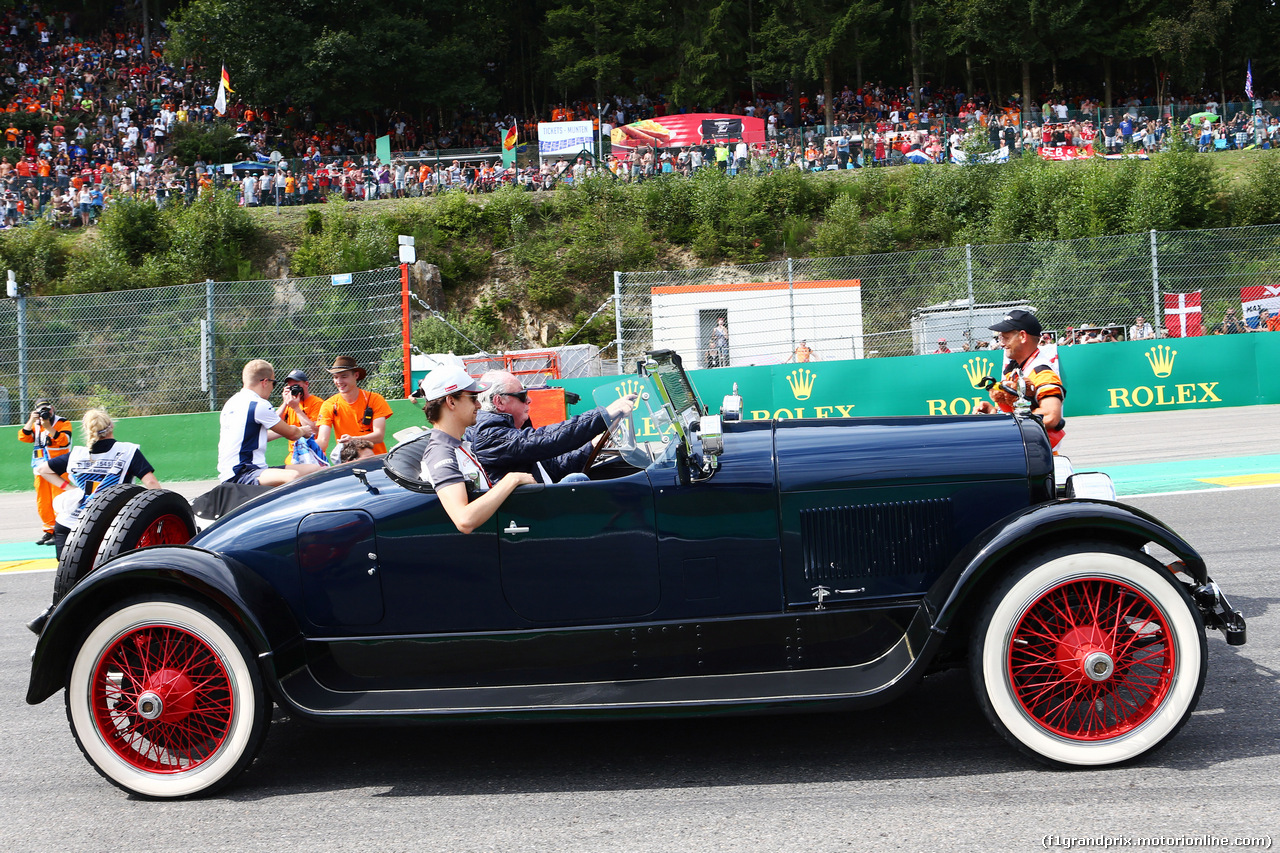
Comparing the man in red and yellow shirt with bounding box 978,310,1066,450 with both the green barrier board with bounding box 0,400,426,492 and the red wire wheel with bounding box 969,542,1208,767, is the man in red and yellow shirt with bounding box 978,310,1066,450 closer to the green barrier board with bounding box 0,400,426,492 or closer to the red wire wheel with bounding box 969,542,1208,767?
the red wire wheel with bounding box 969,542,1208,767

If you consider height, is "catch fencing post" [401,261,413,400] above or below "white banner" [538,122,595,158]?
below

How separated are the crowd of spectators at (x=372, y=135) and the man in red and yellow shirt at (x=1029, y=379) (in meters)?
28.3

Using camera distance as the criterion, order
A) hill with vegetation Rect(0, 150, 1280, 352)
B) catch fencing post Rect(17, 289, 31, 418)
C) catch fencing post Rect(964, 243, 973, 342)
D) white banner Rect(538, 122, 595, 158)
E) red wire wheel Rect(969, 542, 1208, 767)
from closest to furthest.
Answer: red wire wheel Rect(969, 542, 1208, 767)
catch fencing post Rect(17, 289, 31, 418)
catch fencing post Rect(964, 243, 973, 342)
hill with vegetation Rect(0, 150, 1280, 352)
white banner Rect(538, 122, 595, 158)

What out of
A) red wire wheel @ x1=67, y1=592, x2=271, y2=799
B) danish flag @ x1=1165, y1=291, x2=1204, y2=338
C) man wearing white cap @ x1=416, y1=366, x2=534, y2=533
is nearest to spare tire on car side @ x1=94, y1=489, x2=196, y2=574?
red wire wheel @ x1=67, y1=592, x2=271, y2=799

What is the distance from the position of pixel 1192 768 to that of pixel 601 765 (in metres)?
2.05

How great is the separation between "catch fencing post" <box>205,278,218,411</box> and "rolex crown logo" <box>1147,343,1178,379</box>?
14.2m

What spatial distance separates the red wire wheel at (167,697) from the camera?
3.71 m

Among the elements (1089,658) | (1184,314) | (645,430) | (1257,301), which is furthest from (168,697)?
(1257,301)

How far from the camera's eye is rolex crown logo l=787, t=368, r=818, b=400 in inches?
631

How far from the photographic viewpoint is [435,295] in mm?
30484

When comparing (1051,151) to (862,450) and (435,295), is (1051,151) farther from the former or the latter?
(862,450)

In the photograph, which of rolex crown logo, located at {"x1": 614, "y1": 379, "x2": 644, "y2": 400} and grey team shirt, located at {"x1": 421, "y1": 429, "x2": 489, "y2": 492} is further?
rolex crown logo, located at {"x1": 614, "y1": 379, "x2": 644, "y2": 400}

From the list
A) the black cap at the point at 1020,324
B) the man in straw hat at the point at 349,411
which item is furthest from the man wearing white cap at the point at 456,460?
the man in straw hat at the point at 349,411

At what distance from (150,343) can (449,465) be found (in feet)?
46.0
